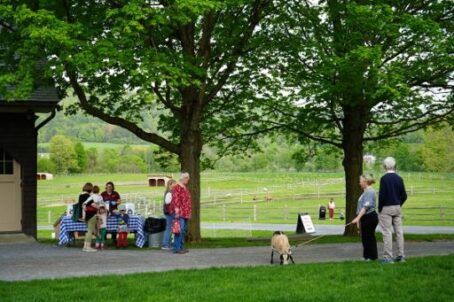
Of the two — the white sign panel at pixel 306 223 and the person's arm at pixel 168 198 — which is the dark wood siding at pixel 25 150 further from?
the white sign panel at pixel 306 223

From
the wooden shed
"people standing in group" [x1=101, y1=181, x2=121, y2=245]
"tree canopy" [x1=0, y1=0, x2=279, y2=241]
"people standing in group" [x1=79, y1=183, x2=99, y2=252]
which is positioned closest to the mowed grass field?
"tree canopy" [x1=0, y1=0, x2=279, y2=241]

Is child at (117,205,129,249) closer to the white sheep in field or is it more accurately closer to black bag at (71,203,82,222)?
black bag at (71,203,82,222)

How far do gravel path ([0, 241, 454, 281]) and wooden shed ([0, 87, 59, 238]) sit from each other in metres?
1.82

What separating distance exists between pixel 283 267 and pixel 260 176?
156000 millimetres

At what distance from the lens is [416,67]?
18.4m

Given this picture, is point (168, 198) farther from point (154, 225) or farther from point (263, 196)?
point (263, 196)

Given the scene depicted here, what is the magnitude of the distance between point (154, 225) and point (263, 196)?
276 ft

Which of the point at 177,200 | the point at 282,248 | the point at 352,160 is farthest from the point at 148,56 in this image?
the point at 352,160

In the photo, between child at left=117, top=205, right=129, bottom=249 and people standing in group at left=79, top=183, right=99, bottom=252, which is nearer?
people standing in group at left=79, top=183, right=99, bottom=252

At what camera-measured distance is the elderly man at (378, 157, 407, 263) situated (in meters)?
12.3

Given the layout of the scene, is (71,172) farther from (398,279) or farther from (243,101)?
(398,279)

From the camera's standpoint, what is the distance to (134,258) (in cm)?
1452

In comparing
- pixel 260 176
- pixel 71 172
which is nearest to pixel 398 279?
pixel 260 176

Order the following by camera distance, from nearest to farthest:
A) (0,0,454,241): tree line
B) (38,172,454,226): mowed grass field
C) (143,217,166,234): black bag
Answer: (0,0,454,241): tree line < (143,217,166,234): black bag < (38,172,454,226): mowed grass field
